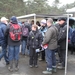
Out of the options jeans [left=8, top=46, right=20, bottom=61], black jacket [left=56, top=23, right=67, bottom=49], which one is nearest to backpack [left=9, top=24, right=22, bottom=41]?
jeans [left=8, top=46, right=20, bottom=61]

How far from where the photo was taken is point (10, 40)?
645 cm

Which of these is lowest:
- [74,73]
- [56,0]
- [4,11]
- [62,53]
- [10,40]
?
[74,73]

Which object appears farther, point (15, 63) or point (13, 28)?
point (15, 63)

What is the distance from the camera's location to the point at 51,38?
6.22 m

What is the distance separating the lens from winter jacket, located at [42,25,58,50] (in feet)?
20.0

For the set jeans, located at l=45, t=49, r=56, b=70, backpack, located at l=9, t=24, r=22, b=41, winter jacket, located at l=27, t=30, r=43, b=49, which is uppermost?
backpack, located at l=9, t=24, r=22, b=41

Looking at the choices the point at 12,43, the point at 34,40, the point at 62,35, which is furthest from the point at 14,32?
the point at 62,35

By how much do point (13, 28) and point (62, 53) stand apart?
2.11 m

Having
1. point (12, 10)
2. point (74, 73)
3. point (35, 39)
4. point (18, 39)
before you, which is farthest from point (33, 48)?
point (12, 10)

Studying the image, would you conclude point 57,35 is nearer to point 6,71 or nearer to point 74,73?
point 74,73

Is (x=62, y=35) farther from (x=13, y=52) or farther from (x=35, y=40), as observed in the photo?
(x=13, y=52)

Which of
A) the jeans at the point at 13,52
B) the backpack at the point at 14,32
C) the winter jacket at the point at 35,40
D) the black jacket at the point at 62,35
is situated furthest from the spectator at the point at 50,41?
the jeans at the point at 13,52

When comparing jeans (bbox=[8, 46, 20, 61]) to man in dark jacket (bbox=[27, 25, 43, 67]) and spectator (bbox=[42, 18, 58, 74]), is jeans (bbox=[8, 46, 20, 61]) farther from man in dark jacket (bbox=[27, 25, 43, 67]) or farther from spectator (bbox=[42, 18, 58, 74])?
spectator (bbox=[42, 18, 58, 74])

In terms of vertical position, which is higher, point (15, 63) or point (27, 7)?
point (27, 7)
